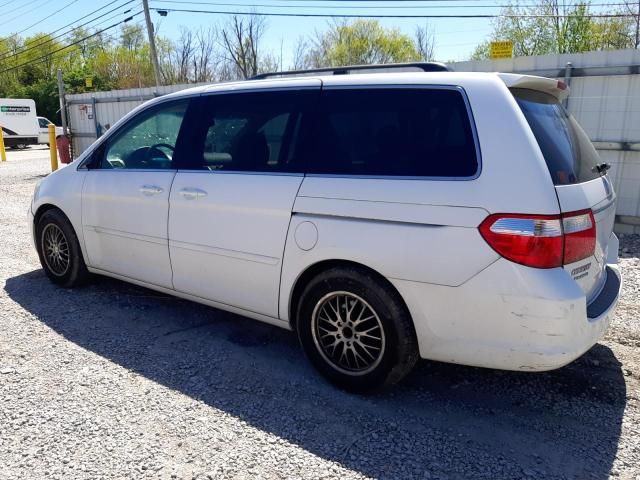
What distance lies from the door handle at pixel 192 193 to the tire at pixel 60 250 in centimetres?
164

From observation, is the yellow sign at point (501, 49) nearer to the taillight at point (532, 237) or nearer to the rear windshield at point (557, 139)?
the rear windshield at point (557, 139)

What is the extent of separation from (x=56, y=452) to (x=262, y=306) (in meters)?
1.43

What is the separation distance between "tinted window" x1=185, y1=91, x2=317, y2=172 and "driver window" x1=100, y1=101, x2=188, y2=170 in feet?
1.00

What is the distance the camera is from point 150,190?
4.07 m

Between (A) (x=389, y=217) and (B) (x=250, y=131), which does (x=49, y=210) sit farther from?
(A) (x=389, y=217)

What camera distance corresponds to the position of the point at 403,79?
3045mm

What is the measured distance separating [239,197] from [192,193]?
1.55ft

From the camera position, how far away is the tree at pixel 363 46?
4447 centimetres

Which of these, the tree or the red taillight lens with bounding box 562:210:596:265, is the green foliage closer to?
the tree

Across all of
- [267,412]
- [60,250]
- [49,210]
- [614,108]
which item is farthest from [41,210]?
[614,108]

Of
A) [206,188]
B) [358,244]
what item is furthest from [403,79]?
[206,188]

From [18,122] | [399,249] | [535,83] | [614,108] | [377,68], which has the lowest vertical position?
[399,249]

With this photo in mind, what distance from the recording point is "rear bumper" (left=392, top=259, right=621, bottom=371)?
99.3 inches

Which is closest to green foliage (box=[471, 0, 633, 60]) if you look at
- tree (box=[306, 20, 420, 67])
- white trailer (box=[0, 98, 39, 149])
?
tree (box=[306, 20, 420, 67])
